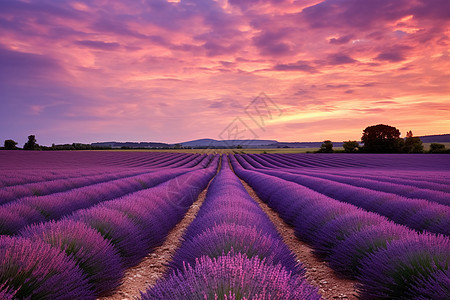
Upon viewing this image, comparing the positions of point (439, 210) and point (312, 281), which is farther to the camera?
point (439, 210)

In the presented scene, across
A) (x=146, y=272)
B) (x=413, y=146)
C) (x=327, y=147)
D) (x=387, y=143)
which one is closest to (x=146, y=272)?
(x=146, y=272)

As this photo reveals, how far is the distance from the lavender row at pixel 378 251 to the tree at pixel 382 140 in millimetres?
51153

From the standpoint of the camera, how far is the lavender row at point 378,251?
2.21 meters

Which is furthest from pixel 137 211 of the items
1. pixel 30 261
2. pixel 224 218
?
pixel 30 261

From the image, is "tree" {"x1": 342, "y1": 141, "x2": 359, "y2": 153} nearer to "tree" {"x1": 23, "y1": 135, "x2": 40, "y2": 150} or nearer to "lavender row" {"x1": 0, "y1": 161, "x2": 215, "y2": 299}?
"lavender row" {"x1": 0, "y1": 161, "x2": 215, "y2": 299}

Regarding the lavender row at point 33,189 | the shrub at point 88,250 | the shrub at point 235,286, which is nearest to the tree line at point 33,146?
the lavender row at point 33,189

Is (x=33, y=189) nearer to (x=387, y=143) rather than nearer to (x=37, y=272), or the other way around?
(x=37, y=272)

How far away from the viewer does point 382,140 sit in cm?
5025

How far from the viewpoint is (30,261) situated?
1.92 metres

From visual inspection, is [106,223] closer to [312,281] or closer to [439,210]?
[312,281]

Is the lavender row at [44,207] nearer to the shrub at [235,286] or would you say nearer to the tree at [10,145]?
the shrub at [235,286]

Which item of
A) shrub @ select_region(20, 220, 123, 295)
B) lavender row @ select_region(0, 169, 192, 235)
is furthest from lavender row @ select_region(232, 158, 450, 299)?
lavender row @ select_region(0, 169, 192, 235)

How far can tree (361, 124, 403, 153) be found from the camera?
49406 mm

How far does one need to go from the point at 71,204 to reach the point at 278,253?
459 centimetres
